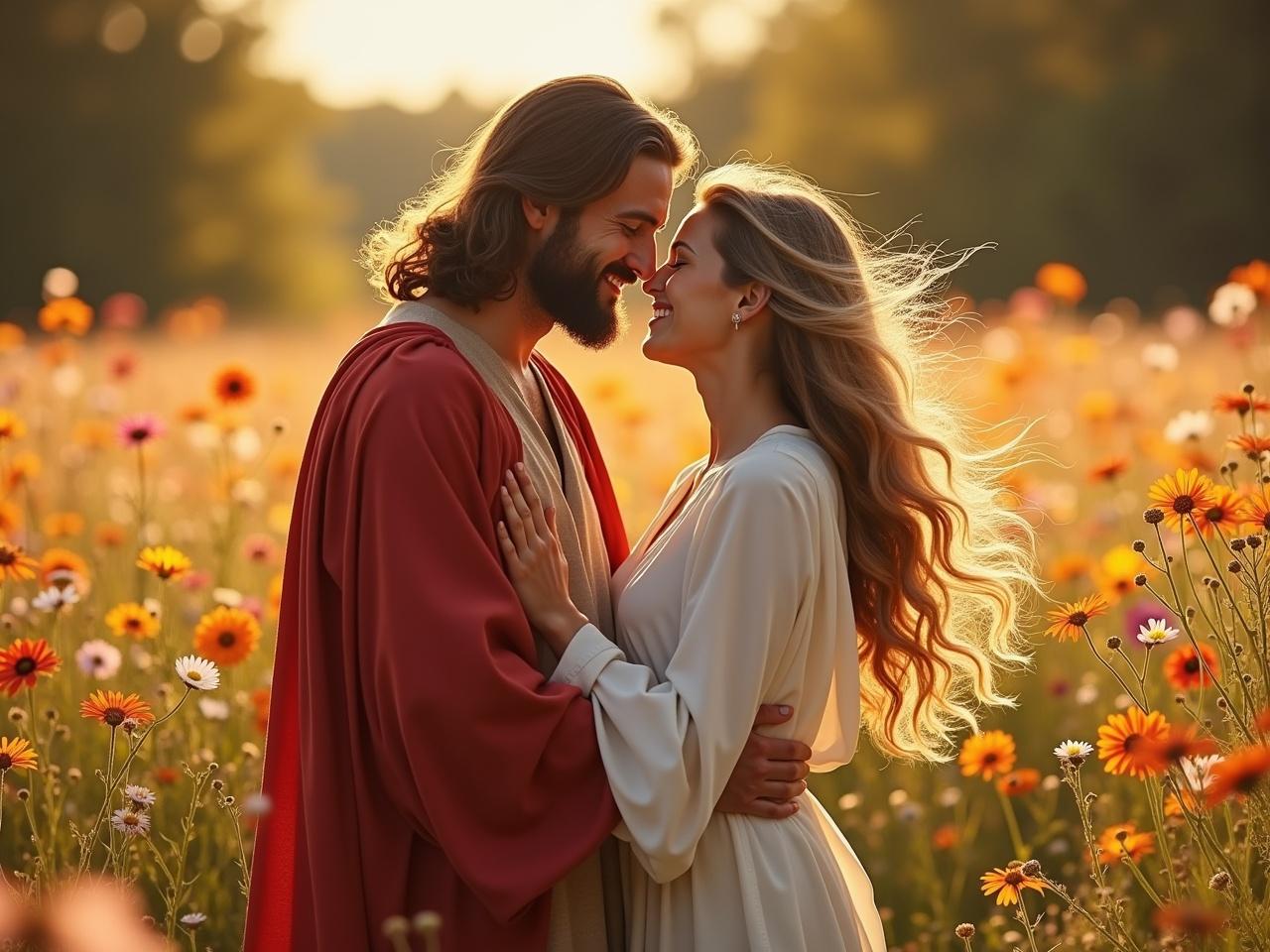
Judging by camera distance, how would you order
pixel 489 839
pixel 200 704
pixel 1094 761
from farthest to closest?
1. pixel 1094 761
2. pixel 200 704
3. pixel 489 839

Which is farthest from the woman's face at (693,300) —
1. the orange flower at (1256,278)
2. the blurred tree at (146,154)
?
the blurred tree at (146,154)

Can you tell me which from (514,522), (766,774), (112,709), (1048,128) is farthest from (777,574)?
(1048,128)

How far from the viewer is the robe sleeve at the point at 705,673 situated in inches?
90.9

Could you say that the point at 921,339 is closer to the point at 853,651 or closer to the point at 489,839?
the point at 853,651

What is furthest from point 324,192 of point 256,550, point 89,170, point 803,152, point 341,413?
point 341,413

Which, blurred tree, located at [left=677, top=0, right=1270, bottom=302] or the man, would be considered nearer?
the man

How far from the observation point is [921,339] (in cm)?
297

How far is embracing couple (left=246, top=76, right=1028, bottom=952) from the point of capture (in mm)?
2312

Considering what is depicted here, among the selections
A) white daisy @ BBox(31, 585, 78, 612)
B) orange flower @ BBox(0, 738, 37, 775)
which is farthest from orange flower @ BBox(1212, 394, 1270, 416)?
white daisy @ BBox(31, 585, 78, 612)

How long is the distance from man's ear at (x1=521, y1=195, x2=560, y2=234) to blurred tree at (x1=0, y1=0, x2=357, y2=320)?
23086mm

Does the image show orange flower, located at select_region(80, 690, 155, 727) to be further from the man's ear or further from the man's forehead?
the man's forehead

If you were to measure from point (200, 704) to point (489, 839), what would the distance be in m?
1.58

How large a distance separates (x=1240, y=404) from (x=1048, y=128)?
21572mm

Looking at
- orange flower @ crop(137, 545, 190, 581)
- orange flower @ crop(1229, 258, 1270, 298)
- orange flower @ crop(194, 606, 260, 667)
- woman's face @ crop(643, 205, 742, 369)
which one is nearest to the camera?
woman's face @ crop(643, 205, 742, 369)
